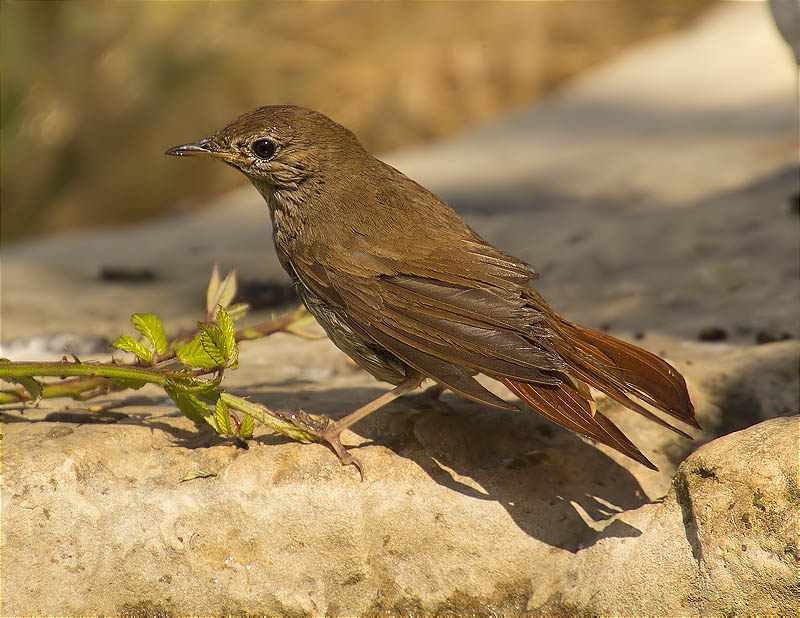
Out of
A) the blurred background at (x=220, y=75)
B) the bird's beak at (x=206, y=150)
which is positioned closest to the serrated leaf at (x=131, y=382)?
the bird's beak at (x=206, y=150)

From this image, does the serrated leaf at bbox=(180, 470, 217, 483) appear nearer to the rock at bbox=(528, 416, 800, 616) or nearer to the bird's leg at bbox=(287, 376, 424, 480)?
the bird's leg at bbox=(287, 376, 424, 480)

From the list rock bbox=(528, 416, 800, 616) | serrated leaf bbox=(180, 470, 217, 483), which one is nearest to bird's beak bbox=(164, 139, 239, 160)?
serrated leaf bbox=(180, 470, 217, 483)

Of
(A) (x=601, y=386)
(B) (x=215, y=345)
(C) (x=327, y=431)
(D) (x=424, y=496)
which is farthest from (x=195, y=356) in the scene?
(A) (x=601, y=386)

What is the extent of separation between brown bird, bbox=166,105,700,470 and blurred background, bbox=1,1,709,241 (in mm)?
5550

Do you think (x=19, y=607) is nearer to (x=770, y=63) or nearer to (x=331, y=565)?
(x=331, y=565)

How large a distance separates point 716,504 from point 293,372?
2027mm

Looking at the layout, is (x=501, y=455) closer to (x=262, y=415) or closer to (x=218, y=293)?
(x=262, y=415)

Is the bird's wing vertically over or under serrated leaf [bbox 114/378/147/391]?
over

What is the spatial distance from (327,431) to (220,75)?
6806mm

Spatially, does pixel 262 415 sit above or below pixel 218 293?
below

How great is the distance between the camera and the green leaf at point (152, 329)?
2797mm

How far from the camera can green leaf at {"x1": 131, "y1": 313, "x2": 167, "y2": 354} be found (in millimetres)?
2797

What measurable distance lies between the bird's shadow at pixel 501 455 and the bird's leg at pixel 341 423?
0.07m

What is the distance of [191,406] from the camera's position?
2.82 m
